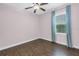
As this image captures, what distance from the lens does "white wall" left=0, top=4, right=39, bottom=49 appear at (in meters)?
4.24

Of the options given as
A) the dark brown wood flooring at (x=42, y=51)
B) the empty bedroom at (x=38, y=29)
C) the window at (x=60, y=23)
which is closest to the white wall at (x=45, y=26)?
the empty bedroom at (x=38, y=29)

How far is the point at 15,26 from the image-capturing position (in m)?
4.89

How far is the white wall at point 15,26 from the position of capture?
4.24 meters

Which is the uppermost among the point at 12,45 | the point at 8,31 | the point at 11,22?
the point at 11,22

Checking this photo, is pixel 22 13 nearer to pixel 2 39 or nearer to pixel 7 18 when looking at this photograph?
pixel 7 18

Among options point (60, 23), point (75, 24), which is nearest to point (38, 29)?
point (60, 23)

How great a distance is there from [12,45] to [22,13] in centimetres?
214

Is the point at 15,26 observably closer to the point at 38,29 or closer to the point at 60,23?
the point at 38,29

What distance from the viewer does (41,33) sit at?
6695mm

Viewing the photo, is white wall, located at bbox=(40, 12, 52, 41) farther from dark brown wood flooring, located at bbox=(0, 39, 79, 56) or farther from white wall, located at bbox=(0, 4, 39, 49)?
dark brown wood flooring, located at bbox=(0, 39, 79, 56)

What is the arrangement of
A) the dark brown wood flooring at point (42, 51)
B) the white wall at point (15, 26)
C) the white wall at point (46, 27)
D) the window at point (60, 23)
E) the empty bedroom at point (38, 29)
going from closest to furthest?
1. the dark brown wood flooring at point (42, 51)
2. the empty bedroom at point (38, 29)
3. the white wall at point (15, 26)
4. the window at point (60, 23)
5. the white wall at point (46, 27)

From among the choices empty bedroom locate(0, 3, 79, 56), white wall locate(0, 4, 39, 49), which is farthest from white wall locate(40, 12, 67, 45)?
A: white wall locate(0, 4, 39, 49)

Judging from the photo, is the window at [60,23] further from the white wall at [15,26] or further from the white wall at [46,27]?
the white wall at [15,26]

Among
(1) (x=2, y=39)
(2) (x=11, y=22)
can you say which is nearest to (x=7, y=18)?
(2) (x=11, y=22)
